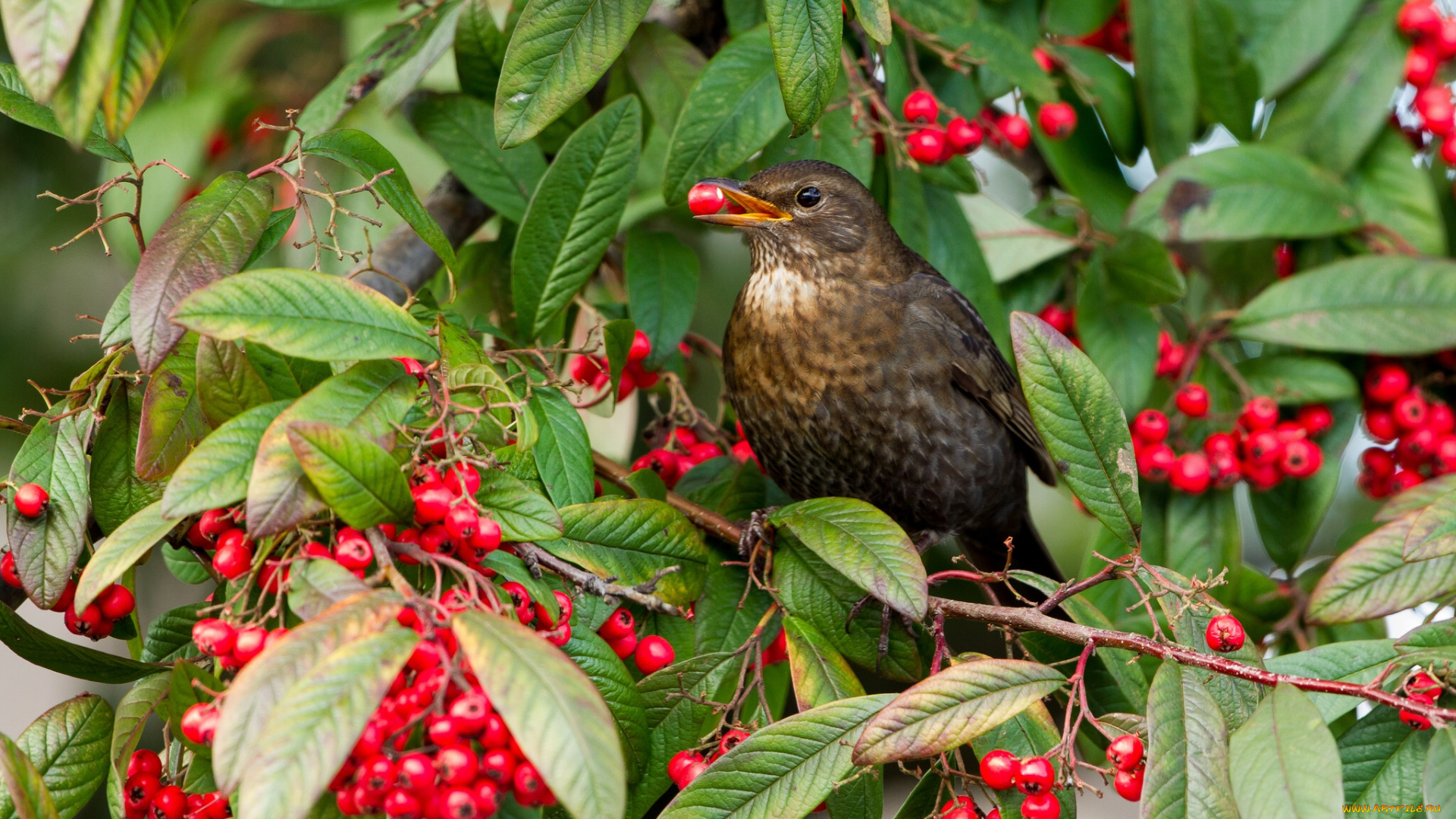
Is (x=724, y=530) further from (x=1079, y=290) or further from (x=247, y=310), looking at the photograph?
(x=1079, y=290)

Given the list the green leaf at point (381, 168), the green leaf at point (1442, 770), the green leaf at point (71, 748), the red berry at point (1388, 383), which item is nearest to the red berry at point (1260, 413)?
the red berry at point (1388, 383)

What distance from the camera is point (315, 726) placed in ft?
3.73

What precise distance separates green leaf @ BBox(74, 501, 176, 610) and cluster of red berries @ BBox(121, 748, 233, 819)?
306 mm

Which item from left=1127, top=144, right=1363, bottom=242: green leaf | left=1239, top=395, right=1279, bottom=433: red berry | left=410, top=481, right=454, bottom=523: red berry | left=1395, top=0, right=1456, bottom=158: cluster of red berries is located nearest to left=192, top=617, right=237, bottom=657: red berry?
left=410, top=481, right=454, bottom=523: red berry

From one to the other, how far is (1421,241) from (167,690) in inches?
121

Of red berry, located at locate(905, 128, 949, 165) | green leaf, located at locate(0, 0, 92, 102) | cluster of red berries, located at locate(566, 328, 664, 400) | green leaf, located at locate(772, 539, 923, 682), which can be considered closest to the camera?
green leaf, located at locate(0, 0, 92, 102)

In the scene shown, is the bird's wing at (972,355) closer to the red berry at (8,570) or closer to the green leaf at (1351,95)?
the green leaf at (1351,95)

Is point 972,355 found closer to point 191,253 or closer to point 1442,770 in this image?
point 1442,770

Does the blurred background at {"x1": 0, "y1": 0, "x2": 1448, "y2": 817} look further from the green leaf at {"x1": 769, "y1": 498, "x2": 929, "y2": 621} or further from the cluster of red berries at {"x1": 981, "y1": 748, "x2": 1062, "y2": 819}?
the cluster of red berries at {"x1": 981, "y1": 748, "x2": 1062, "y2": 819}

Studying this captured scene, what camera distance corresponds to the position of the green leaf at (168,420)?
1652 mm

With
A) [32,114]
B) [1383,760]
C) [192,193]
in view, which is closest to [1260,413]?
[1383,760]

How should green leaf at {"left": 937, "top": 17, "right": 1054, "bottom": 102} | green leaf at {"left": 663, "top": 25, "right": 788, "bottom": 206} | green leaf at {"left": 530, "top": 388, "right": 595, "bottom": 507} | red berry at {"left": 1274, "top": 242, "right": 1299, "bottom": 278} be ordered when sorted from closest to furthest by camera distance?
green leaf at {"left": 530, "top": 388, "right": 595, "bottom": 507} → green leaf at {"left": 663, "top": 25, "right": 788, "bottom": 206} → green leaf at {"left": 937, "top": 17, "right": 1054, "bottom": 102} → red berry at {"left": 1274, "top": 242, "right": 1299, "bottom": 278}

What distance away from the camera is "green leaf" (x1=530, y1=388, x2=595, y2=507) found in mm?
1916

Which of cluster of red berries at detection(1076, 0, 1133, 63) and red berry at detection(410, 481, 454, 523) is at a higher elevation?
cluster of red berries at detection(1076, 0, 1133, 63)
